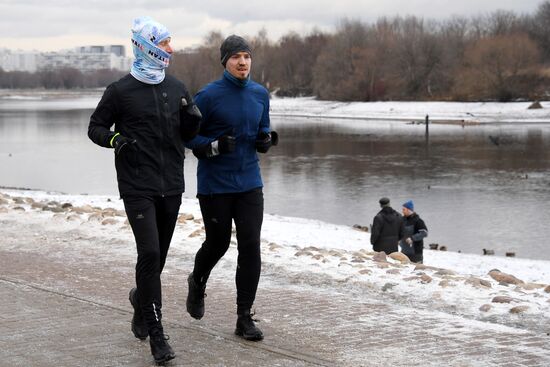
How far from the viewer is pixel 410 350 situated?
584cm

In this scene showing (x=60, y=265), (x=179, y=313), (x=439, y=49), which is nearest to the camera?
(x=179, y=313)

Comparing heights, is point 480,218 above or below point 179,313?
below

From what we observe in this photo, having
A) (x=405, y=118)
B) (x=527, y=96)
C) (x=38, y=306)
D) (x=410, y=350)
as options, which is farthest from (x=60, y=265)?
(x=527, y=96)

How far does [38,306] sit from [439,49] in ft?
340

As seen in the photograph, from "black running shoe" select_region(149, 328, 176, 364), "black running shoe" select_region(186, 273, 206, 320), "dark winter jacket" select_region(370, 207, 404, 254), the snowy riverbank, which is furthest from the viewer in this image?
the snowy riverbank

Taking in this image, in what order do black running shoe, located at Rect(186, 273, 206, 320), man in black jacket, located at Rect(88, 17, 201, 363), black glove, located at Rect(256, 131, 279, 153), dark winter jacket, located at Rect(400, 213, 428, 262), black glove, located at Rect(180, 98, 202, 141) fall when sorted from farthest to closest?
dark winter jacket, located at Rect(400, 213, 428, 262), black running shoe, located at Rect(186, 273, 206, 320), black glove, located at Rect(256, 131, 279, 153), black glove, located at Rect(180, 98, 202, 141), man in black jacket, located at Rect(88, 17, 201, 363)

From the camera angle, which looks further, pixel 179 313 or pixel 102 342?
pixel 179 313

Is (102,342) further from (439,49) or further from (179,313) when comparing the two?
(439,49)

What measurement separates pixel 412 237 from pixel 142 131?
8843mm

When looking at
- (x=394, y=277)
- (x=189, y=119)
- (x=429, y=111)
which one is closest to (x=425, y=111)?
(x=429, y=111)

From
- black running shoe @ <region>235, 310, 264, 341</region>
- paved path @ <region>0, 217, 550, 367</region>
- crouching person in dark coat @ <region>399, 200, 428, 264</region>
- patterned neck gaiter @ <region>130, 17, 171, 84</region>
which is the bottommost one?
crouching person in dark coat @ <region>399, 200, 428, 264</region>

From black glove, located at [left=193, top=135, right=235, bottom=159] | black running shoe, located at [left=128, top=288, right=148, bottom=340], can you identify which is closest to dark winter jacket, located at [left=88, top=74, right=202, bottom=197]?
black glove, located at [left=193, top=135, right=235, bottom=159]

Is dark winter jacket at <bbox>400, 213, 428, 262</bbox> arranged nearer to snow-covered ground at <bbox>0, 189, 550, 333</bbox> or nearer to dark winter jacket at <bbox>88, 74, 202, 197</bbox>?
snow-covered ground at <bbox>0, 189, 550, 333</bbox>

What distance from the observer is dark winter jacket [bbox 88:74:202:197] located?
18.2ft
